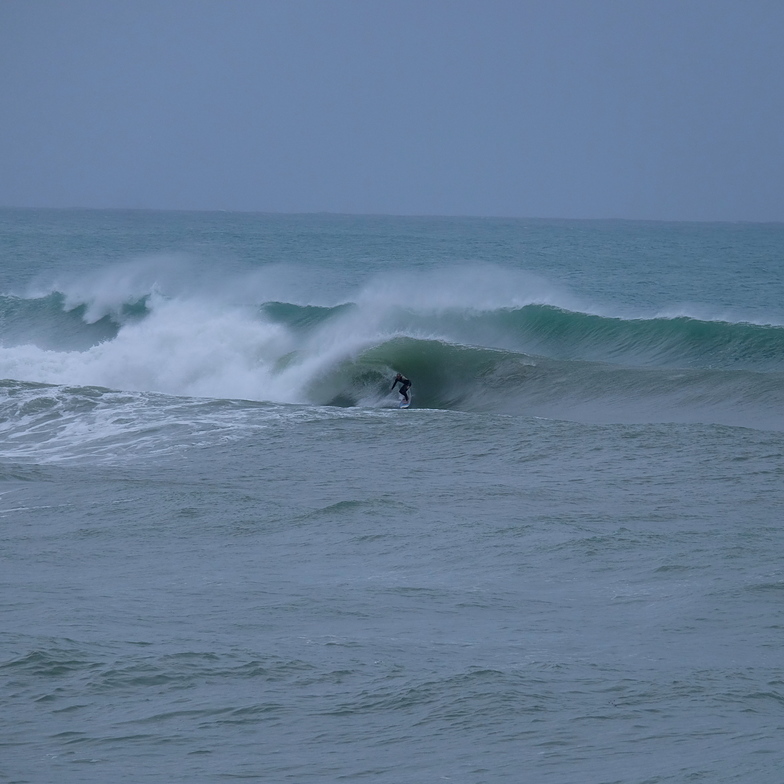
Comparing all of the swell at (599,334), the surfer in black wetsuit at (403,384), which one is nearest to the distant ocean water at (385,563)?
the swell at (599,334)

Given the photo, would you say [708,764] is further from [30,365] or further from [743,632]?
[30,365]

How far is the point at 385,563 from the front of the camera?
9211 mm

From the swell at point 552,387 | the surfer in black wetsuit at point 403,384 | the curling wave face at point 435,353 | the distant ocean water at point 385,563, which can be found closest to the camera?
the distant ocean water at point 385,563

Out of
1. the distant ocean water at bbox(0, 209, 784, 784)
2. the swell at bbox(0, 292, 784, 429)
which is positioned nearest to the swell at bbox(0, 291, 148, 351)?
the swell at bbox(0, 292, 784, 429)

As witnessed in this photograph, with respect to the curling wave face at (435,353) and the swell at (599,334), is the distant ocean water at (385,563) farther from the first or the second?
the swell at (599,334)

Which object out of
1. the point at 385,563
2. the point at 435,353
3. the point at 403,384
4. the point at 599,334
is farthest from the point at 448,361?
the point at 385,563

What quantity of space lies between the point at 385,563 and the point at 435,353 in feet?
44.1

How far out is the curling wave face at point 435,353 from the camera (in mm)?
19078

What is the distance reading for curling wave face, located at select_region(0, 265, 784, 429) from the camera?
1908 cm

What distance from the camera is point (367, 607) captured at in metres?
8.00

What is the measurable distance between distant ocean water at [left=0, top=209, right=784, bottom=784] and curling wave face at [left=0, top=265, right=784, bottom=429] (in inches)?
4.0

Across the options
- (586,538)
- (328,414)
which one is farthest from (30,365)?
(586,538)

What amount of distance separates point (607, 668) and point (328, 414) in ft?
34.7

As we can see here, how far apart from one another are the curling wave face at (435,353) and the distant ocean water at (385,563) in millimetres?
102
